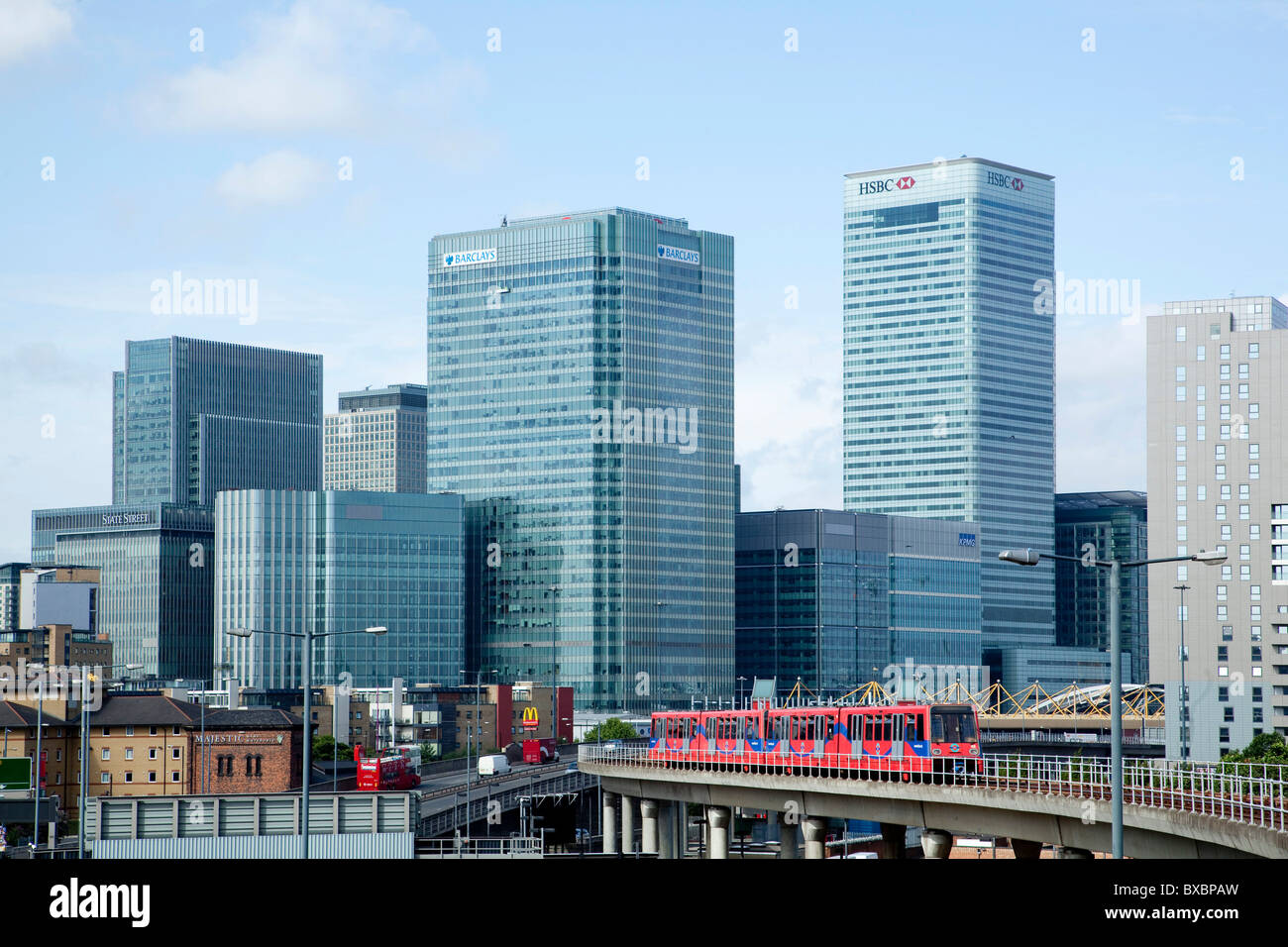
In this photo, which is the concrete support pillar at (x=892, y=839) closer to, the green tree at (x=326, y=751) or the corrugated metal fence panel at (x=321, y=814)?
the corrugated metal fence panel at (x=321, y=814)

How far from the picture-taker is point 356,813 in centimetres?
6228

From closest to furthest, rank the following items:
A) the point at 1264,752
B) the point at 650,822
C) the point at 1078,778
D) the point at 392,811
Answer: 1. the point at 392,811
2. the point at 1078,778
3. the point at 650,822
4. the point at 1264,752

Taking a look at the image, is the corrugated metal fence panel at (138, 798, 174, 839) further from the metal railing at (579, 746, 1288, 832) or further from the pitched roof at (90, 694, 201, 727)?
the pitched roof at (90, 694, 201, 727)

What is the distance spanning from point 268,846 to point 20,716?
256ft

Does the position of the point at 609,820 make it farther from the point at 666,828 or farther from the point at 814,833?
the point at 814,833

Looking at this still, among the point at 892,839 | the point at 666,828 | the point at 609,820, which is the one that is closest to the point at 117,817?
the point at 892,839

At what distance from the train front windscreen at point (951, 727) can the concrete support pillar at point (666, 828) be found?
41.9 m

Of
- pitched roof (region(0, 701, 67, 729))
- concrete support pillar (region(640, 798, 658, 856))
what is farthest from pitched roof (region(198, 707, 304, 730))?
concrete support pillar (region(640, 798, 658, 856))

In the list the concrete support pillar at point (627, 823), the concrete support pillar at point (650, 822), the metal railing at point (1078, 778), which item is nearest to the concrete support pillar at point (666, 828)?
the concrete support pillar at point (650, 822)

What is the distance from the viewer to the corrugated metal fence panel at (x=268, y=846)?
195 ft

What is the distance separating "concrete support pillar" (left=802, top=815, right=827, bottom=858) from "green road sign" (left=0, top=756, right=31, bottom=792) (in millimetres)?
45466
